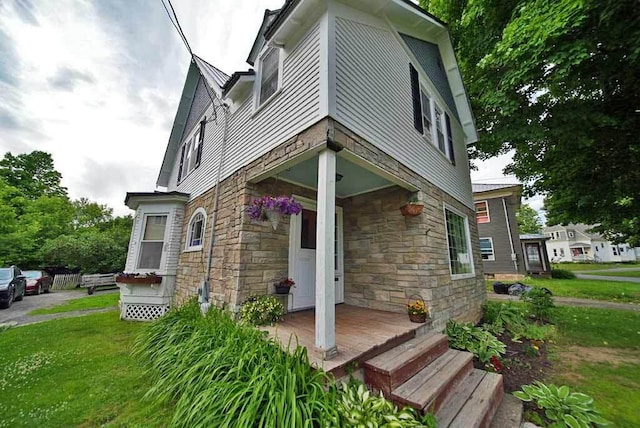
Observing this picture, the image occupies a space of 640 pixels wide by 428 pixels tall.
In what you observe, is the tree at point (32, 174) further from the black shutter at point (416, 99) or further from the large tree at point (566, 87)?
the large tree at point (566, 87)

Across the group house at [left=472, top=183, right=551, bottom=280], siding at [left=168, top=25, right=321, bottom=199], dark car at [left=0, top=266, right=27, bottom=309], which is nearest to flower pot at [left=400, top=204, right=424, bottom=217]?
siding at [left=168, top=25, right=321, bottom=199]

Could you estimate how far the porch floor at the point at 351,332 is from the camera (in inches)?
95.3

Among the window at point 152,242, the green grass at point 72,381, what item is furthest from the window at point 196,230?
the green grass at point 72,381

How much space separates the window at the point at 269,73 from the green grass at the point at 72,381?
4.80 meters

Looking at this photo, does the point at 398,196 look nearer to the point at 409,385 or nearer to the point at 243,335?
the point at 409,385

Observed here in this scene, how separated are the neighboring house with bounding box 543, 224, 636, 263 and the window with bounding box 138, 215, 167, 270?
4625 centimetres

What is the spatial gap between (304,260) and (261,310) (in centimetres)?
139

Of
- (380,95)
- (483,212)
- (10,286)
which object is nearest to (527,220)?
(483,212)

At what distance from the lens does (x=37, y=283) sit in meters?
10.9

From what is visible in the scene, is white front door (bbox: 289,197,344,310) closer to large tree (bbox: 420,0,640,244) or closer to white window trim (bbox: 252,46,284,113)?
white window trim (bbox: 252,46,284,113)

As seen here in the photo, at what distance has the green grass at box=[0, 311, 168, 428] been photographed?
2332mm

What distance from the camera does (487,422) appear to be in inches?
88.6

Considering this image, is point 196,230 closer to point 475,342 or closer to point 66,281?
point 475,342

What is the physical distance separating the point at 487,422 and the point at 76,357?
5.84 meters
